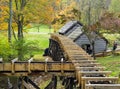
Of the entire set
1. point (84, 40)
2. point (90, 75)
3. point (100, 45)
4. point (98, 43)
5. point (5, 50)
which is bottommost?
point (90, 75)

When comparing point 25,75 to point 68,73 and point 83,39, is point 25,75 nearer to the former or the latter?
point 68,73

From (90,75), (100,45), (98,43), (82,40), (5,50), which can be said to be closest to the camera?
(90,75)

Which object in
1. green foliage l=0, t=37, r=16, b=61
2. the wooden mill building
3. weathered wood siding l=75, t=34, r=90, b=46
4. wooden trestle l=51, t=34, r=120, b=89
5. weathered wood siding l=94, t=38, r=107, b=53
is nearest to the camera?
Result: wooden trestle l=51, t=34, r=120, b=89

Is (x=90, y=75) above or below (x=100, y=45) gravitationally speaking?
below

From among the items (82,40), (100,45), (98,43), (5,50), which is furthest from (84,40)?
(5,50)

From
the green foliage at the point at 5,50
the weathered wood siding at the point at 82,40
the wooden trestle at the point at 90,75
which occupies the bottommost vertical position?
the wooden trestle at the point at 90,75

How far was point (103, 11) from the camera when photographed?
38375mm

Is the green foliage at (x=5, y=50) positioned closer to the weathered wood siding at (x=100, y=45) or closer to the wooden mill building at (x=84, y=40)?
the wooden mill building at (x=84, y=40)

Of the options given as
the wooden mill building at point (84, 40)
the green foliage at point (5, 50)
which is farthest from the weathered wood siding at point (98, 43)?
the green foliage at point (5, 50)

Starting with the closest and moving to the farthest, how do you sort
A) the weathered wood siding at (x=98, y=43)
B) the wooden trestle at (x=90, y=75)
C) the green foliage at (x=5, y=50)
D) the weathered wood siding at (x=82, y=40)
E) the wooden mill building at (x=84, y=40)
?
the wooden trestle at (x=90, y=75) → the green foliage at (x=5, y=50) → the wooden mill building at (x=84, y=40) → the weathered wood siding at (x=82, y=40) → the weathered wood siding at (x=98, y=43)

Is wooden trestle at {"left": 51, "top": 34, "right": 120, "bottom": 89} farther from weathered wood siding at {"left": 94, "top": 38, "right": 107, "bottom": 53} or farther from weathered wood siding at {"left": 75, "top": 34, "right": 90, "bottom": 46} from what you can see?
weathered wood siding at {"left": 94, "top": 38, "right": 107, "bottom": 53}

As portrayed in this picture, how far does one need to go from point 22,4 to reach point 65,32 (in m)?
10.6

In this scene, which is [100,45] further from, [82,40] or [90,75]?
[90,75]

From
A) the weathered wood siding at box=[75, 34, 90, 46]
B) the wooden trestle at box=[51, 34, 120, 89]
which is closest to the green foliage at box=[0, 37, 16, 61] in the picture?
the wooden trestle at box=[51, 34, 120, 89]
